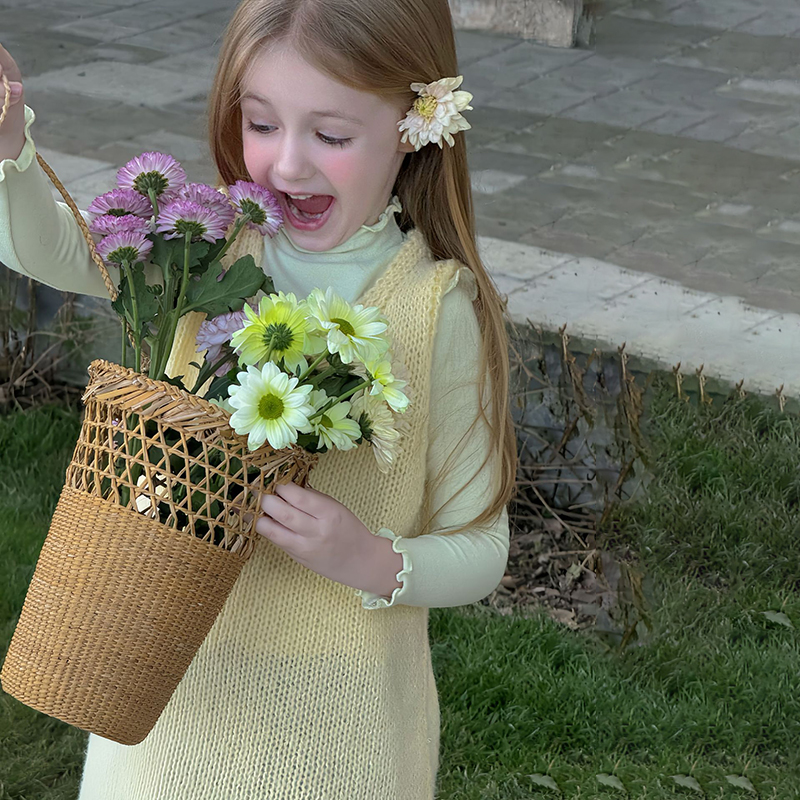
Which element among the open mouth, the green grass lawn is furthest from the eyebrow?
the green grass lawn

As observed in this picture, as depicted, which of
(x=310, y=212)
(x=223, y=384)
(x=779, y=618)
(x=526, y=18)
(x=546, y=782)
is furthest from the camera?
(x=526, y=18)

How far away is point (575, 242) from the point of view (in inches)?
199

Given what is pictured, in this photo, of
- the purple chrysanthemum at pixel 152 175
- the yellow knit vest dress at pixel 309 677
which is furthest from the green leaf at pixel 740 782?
the purple chrysanthemum at pixel 152 175

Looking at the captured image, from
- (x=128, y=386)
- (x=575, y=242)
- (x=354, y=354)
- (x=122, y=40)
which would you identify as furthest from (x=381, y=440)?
(x=122, y=40)

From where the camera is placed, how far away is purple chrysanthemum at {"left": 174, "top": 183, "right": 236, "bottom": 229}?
1453 millimetres

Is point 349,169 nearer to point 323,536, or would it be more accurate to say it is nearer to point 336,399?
point 336,399

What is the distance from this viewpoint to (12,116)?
1451 millimetres

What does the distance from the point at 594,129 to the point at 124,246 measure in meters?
5.36

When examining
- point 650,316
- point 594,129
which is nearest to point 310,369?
point 650,316

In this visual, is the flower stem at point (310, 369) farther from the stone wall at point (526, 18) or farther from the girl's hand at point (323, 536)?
the stone wall at point (526, 18)

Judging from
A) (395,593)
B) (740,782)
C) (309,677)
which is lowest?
(740,782)

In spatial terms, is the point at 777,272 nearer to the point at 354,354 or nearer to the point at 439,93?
the point at 439,93

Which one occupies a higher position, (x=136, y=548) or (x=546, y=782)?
(x=136, y=548)

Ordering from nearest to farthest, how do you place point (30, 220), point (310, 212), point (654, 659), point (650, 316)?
point (30, 220) < point (310, 212) < point (654, 659) < point (650, 316)
